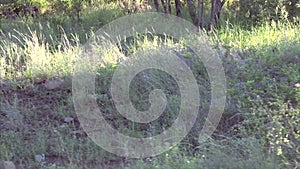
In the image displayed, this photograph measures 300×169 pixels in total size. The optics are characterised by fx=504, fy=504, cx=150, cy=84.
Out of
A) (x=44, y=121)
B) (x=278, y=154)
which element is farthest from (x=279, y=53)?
(x=44, y=121)

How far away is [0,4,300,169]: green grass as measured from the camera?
443 centimetres

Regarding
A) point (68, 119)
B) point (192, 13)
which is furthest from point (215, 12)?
point (68, 119)

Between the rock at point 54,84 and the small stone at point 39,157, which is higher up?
the rock at point 54,84

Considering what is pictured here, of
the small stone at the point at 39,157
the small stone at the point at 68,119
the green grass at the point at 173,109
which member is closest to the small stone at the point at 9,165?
the green grass at the point at 173,109

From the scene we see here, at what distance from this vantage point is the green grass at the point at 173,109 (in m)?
4.43

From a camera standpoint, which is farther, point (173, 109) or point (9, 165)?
point (173, 109)

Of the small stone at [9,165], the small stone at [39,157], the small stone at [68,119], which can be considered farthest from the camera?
the small stone at [68,119]

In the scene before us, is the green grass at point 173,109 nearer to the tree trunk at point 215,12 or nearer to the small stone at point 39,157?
the small stone at point 39,157

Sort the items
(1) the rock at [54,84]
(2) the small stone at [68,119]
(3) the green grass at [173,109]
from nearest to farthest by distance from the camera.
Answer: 1. (3) the green grass at [173,109]
2. (2) the small stone at [68,119]
3. (1) the rock at [54,84]

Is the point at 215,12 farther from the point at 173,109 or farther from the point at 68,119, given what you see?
the point at 68,119

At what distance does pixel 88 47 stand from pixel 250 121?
3.37 meters

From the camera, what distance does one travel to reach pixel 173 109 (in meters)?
5.53

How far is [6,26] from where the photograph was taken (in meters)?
10.1

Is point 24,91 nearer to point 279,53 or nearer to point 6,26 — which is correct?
point 279,53
